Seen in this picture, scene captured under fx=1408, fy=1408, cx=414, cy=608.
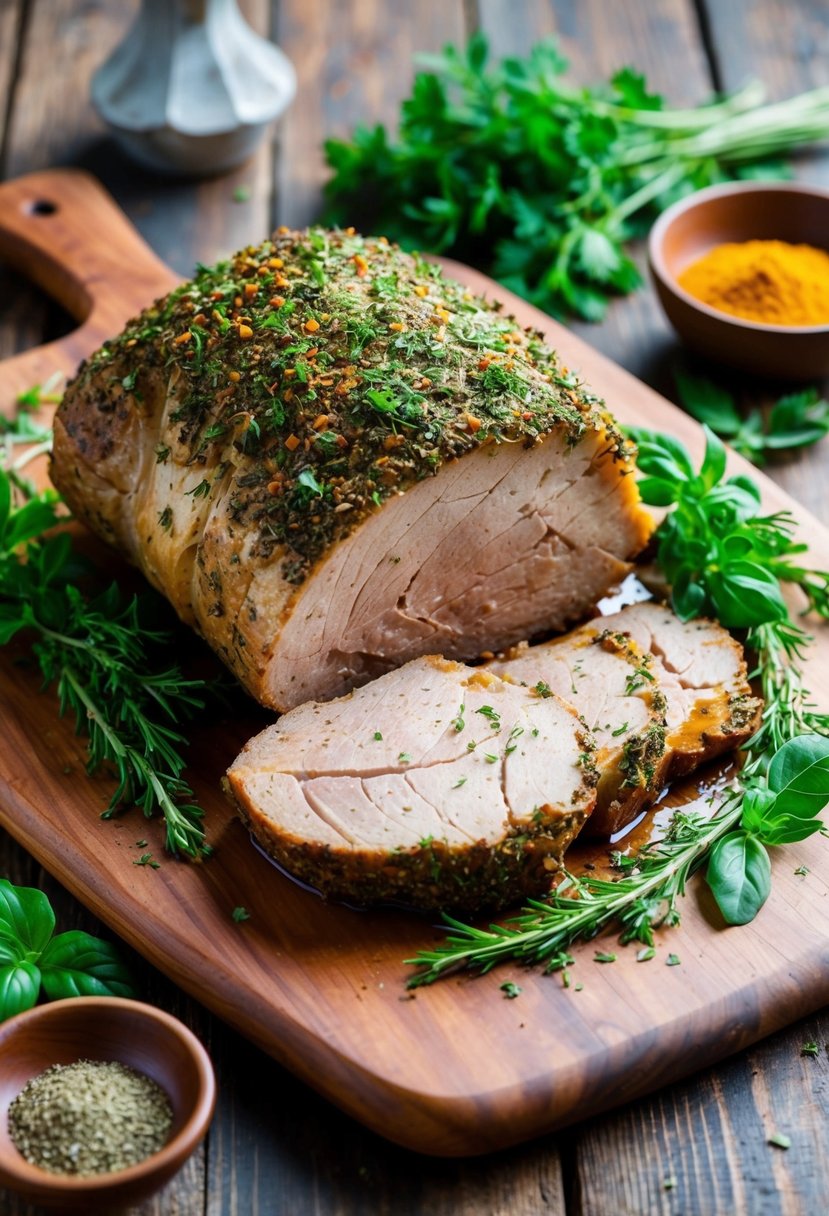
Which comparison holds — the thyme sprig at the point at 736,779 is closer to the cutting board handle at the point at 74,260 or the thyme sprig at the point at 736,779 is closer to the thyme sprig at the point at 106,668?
the thyme sprig at the point at 106,668

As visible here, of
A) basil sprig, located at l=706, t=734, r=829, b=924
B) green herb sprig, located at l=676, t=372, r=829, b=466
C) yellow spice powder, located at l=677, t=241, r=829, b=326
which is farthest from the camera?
yellow spice powder, located at l=677, t=241, r=829, b=326

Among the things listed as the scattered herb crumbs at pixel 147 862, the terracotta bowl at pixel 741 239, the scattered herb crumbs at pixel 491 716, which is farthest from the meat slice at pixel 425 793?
the terracotta bowl at pixel 741 239

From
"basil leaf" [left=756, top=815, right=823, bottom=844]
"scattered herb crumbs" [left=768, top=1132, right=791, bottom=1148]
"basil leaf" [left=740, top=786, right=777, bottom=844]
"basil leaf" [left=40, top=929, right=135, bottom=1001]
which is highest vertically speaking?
"basil leaf" [left=40, top=929, right=135, bottom=1001]

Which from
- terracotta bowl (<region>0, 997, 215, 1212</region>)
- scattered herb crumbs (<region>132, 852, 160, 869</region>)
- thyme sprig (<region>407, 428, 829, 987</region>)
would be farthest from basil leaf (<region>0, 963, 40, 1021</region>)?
thyme sprig (<region>407, 428, 829, 987</region>)

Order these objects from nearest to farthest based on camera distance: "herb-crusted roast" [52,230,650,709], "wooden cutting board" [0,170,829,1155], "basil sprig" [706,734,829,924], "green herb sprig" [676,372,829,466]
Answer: "wooden cutting board" [0,170,829,1155], "basil sprig" [706,734,829,924], "herb-crusted roast" [52,230,650,709], "green herb sprig" [676,372,829,466]

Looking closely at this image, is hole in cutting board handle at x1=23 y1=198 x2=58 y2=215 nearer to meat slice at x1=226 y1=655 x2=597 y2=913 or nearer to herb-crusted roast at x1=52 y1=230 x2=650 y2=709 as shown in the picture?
herb-crusted roast at x1=52 y1=230 x2=650 y2=709

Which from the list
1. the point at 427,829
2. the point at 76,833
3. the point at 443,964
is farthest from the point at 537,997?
the point at 76,833
